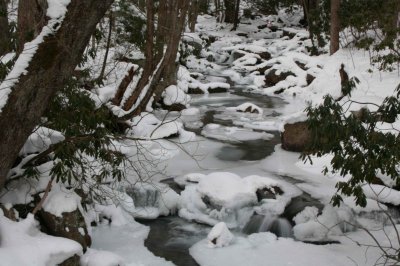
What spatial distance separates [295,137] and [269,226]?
350cm

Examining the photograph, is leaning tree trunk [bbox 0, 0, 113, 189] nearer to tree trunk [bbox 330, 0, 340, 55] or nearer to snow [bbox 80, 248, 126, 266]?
snow [bbox 80, 248, 126, 266]

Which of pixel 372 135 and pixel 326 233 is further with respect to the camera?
pixel 326 233

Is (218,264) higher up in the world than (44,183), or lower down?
lower down

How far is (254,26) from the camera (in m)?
29.4

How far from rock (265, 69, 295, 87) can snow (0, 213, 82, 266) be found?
1465cm

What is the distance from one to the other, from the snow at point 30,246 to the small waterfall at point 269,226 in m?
2.60

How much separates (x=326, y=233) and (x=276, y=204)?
0.93 m

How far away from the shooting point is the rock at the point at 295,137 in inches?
356

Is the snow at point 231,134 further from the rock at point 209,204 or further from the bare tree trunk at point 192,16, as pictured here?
the bare tree trunk at point 192,16

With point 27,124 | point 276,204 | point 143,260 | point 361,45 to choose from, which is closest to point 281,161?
point 276,204

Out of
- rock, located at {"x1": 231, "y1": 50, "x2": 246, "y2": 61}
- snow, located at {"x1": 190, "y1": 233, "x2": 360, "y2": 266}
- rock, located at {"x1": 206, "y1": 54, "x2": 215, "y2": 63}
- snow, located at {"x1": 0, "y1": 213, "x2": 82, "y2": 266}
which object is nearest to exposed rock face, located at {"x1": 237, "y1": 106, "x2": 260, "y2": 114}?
snow, located at {"x1": 190, "y1": 233, "x2": 360, "y2": 266}

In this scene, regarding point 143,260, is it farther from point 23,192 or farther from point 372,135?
point 372,135

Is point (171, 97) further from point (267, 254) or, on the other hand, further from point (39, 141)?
point (267, 254)

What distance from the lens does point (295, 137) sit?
918 centimetres
